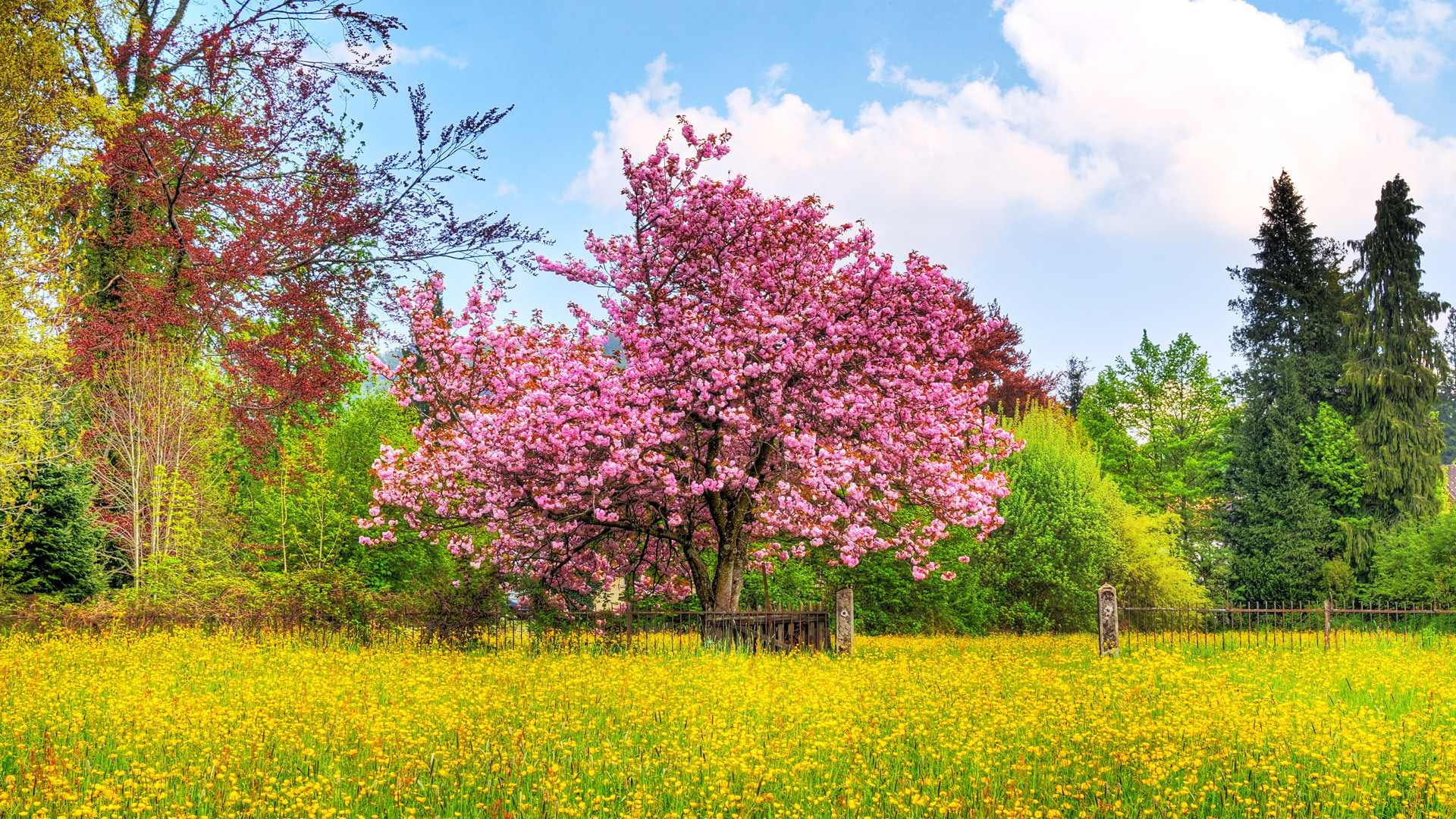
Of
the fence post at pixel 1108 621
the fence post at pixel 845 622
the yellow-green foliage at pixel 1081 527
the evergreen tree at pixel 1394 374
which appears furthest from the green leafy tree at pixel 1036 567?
the evergreen tree at pixel 1394 374

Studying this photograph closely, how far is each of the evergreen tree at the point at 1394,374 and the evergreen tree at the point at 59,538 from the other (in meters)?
35.7

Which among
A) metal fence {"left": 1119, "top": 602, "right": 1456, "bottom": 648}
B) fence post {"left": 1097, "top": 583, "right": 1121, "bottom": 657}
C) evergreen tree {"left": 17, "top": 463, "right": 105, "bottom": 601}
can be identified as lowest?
metal fence {"left": 1119, "top": 602, "right": 1456, "bottom": 648}

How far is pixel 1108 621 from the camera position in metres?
17.3

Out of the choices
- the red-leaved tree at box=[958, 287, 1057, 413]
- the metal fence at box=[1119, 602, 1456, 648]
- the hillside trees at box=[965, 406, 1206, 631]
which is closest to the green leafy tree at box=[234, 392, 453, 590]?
the hillside trees at box=[965, 406, 1206, 631]

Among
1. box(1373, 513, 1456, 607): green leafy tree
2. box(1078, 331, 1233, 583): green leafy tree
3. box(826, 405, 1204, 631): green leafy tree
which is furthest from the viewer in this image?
box(1078, 331, 1233, 583): green leafy tree

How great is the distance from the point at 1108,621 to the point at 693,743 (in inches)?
491

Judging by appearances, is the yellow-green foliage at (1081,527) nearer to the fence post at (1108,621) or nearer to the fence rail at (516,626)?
the fence post at (1108,621)

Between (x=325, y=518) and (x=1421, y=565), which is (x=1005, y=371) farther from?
(x=325, y=518)

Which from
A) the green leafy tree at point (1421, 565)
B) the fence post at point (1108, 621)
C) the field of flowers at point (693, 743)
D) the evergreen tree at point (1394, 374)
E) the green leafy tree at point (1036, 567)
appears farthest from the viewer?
the evergreen tree at point (1394, 374)

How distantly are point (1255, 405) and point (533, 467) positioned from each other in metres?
30.5

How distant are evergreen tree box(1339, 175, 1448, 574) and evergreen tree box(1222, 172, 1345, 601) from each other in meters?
0.99

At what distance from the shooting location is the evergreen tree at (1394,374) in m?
33.3

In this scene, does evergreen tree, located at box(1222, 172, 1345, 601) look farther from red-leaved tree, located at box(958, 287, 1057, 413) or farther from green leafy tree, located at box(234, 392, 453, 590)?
green leafy tree, located at box(234, 392, 453, 590)

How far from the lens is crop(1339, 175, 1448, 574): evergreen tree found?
109 ft
